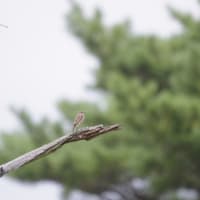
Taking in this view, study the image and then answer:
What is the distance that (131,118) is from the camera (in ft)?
17.0

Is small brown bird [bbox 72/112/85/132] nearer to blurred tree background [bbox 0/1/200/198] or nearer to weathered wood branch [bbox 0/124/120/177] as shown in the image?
weathered wood branch [bbox 0/124/120/177]

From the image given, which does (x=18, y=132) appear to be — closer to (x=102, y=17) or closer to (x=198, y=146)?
(x=102, y=17)

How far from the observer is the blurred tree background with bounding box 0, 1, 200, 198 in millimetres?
5137

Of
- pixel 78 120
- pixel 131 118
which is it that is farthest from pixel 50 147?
pixel 131 118

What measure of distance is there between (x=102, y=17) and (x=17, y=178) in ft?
6.15

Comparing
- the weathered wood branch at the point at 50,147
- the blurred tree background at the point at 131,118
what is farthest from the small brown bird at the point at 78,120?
the blurred tree background at the point at 131,118

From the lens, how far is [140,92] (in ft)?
16.8

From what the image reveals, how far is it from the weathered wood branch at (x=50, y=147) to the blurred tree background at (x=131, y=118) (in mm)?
4504

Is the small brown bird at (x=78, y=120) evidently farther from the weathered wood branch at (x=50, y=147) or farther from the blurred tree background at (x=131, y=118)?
the blurred tree background at (x=131, y=118)

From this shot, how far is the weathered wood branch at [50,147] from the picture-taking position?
1.26ft

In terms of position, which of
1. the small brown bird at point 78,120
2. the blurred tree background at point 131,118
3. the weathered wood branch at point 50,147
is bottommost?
the weathered wood branch at point 50,147

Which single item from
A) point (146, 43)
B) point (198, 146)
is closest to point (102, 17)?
point (146, 43)

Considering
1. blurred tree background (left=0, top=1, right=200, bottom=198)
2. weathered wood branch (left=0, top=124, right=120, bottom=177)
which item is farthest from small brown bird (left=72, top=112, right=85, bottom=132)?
blurred tree background (left=0, top=1, right=200, bottom=198)

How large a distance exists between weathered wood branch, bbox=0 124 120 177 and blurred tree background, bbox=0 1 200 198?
177 inches
